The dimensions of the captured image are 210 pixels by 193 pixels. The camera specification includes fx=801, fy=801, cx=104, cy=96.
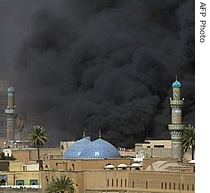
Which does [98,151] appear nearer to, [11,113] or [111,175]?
[111,175]

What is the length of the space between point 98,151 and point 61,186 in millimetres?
4330

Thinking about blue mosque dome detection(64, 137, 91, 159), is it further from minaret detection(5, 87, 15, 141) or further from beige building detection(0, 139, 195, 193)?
minaret detection(5, 87, 15, 141)

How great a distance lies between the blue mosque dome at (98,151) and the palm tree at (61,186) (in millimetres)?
3124

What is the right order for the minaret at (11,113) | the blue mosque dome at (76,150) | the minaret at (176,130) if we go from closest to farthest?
the blue mosque dome at (76,150) → the minaret at (176,130) → the minaret at (11,113)

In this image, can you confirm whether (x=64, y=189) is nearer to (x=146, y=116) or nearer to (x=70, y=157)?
(x=70, y=157)

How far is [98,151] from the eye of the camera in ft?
109

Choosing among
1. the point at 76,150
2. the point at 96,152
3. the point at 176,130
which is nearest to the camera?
the point at 96,152

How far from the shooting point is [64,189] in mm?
29156

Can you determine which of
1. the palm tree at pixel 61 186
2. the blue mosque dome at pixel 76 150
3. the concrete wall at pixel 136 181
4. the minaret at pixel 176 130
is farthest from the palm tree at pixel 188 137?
the palm tree at pixel 61 186

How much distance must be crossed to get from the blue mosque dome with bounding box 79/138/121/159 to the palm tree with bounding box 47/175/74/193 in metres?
3.12

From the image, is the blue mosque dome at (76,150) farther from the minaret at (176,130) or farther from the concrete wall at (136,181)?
the concrete wall at (136,181)

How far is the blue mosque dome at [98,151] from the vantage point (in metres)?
33.1

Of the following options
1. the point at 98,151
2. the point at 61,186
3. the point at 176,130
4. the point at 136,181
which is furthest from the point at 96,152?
the point at 136,181

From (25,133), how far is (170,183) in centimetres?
2808
